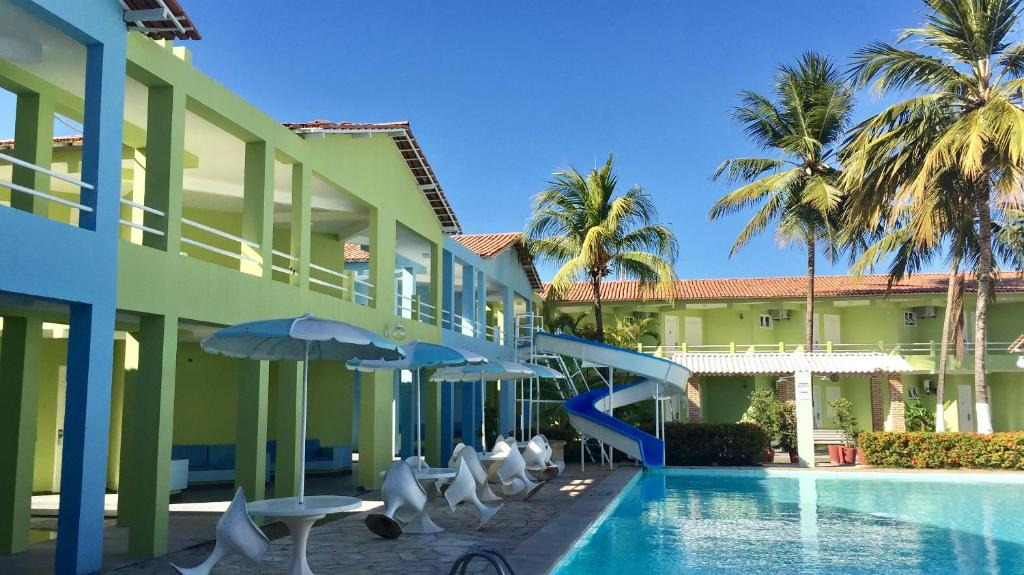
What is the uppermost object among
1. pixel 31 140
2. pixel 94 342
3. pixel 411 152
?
pixel 411 152

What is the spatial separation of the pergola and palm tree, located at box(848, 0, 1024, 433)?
4364 millimetres

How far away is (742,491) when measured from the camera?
19.3 meters

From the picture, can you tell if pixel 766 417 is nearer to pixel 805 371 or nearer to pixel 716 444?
pixel 805 371

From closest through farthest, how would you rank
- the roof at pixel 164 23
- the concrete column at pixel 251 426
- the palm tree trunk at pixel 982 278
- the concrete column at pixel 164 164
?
the roof at pixel 164 23 → the concrete column at pixel 164 164 → the concrete column at pixel 251 426 → the palm tree trunk at pixel 982 278

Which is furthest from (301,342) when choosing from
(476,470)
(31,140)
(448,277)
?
(448,277)

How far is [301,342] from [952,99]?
19.1 m

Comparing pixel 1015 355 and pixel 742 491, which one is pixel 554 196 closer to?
pixel 742 491

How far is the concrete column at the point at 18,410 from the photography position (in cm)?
1030

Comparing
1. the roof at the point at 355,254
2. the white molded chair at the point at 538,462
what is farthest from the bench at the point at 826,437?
the roof at the point at 355,254

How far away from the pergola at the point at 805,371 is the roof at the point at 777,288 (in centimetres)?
355

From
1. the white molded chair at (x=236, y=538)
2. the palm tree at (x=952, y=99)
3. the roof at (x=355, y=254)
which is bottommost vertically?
the white molded chair at (x=236, y=538)

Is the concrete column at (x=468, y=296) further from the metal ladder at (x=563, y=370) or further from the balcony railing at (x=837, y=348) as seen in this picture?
the balcony railing at (x=837, y=348)

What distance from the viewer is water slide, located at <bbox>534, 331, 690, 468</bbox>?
21.5 metres

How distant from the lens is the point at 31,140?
34.2 feet
